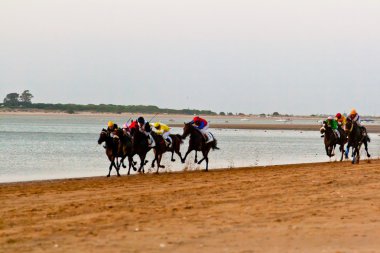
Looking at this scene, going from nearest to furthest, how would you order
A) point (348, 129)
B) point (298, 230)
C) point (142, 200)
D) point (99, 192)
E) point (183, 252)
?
1. point (183, 252)
2. point (298, 230)
3. point (142, 200)
4. point (99, 192)
5. point (348, 129)

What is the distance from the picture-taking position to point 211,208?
Answer: 13.7 metres

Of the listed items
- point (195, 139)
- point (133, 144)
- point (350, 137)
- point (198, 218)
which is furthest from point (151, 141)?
point (198, 218)

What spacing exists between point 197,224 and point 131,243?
5.79ft

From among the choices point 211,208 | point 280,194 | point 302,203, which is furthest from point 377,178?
point 211,208

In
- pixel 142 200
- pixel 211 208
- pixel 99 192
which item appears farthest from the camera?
pixel 99 192

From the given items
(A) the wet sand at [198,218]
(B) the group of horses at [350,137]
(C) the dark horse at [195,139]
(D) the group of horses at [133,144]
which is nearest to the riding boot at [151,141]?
(D) the group of horses at [133,144]

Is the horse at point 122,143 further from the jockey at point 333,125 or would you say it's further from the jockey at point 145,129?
the jockey at point 333,125

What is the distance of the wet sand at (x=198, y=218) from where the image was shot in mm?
10227

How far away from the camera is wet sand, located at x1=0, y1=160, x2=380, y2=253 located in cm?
1023

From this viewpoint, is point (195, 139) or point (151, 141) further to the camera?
point (195, 139)

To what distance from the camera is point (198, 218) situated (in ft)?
40.8

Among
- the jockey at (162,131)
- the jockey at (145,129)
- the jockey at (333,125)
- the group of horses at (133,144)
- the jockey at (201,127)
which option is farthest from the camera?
the jockey at (333,125)

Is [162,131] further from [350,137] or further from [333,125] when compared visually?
[333,125]

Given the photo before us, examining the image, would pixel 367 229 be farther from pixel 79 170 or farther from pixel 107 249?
pixel 79 170
